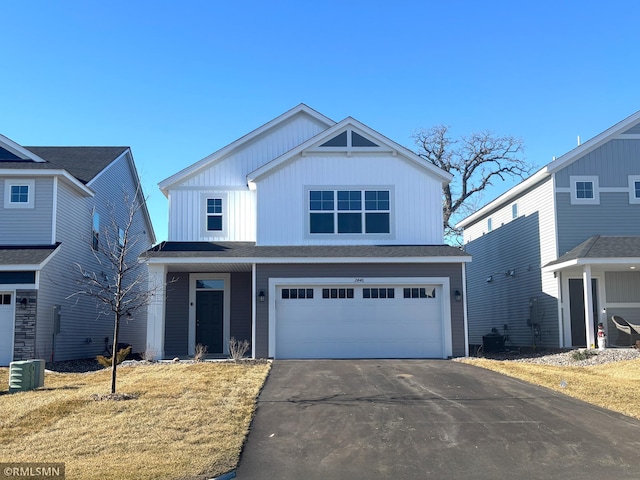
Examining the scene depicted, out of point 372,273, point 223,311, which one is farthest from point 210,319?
point 372,273

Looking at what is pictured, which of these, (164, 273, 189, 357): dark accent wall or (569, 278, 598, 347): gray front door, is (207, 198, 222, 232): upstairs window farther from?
(569, 278, 598, 347): gray front door

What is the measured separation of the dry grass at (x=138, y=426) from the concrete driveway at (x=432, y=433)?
492 mm

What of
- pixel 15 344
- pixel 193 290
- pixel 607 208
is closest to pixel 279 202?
pixel 193 290

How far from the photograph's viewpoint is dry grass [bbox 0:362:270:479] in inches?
301

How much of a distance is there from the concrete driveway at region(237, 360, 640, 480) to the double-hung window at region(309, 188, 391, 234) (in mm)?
7243

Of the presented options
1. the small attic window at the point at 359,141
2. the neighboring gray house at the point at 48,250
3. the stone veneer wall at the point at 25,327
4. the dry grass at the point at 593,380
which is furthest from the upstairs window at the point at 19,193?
the dry grass at the point at 593,380

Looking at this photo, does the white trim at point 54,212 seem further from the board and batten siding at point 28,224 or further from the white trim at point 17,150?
the white trim at point 17,150

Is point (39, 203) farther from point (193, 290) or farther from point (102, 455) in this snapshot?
point (102, 455)

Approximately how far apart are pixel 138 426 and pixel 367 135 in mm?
13302

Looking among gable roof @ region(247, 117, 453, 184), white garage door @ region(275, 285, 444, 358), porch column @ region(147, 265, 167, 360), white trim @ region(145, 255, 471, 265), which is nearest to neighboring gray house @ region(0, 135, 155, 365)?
porch column @ region(147, 265, 167, 360)

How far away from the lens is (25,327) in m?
18.1

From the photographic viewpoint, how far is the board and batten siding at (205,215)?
21.0m

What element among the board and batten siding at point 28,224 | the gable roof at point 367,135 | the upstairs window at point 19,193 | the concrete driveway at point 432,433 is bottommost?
the concrete driveway at point 432,433

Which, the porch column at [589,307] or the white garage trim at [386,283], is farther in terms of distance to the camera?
the porch column at [589,307]
